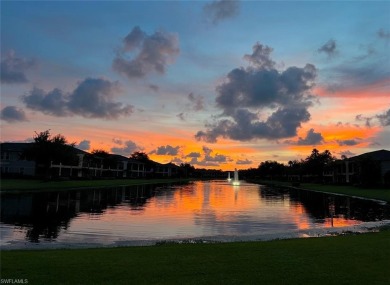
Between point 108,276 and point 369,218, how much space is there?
25851 millimetres

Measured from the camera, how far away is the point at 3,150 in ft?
347

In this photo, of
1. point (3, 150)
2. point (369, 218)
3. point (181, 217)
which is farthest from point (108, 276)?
point (3, 150)

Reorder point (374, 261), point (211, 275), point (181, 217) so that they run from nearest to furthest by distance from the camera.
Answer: point (211, 275) → point (374, 261) → point (181, 217)

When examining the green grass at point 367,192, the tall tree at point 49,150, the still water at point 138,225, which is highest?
the tall tree at point 49,150

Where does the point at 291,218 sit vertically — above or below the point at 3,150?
below

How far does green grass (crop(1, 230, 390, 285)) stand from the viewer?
973 cm

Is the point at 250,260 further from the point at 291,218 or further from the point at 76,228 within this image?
the point at 291,218

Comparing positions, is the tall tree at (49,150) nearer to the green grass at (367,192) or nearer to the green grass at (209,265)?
the green grass at (367,192)

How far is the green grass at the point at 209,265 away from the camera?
31.9 ft

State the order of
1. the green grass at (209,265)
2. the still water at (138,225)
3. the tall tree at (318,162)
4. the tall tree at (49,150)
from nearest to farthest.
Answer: the green grass at (209,265) → the still water at (138,225) → the tall tree at (49,150) → the tall tree at (318,162)

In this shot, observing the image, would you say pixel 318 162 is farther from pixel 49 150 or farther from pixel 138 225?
pixel 138 225

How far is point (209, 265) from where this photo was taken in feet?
37.0

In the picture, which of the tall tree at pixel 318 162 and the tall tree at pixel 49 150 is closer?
the tall tree at pixel 49 150

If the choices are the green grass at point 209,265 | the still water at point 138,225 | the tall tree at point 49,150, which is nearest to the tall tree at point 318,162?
the tall tree at point 49,150
